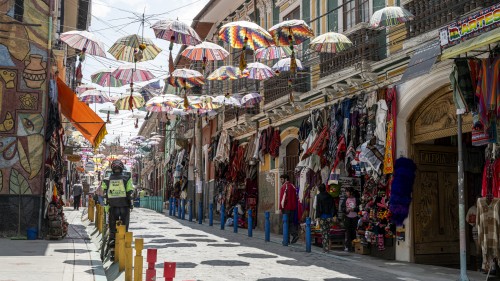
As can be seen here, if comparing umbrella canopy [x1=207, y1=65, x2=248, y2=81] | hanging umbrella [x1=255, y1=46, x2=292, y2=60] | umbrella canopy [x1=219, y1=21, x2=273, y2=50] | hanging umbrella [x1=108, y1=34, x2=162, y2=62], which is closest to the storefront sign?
umbrella canopy [x1=219, y1=21, x2=273, y2=50]

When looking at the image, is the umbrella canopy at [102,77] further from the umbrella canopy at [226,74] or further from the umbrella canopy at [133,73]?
the umbrella canopy at [226,74]

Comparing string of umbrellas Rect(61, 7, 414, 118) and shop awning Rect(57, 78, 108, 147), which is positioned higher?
string of umbrellas Rect(61, 7, 414, 118)

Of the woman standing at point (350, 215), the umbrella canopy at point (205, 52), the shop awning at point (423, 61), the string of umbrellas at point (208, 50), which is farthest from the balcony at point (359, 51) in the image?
the woman standing at point (350, 215)

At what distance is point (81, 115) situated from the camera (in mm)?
15633

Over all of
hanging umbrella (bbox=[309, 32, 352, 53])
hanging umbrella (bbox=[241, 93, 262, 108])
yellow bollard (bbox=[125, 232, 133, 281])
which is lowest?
yellow bollard (bbox=[125, 232, 133, 281])

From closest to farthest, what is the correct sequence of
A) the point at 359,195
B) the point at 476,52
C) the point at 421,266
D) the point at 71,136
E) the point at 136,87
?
the point at 476,52, the point at 421,266, the point at 359,195, the point at 136,87, the point at 71,136

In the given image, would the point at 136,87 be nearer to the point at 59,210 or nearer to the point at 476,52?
the point at 59,210

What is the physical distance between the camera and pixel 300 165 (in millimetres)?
16250

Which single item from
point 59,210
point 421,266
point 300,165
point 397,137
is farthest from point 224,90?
point 421,266

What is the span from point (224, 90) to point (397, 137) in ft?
45.1

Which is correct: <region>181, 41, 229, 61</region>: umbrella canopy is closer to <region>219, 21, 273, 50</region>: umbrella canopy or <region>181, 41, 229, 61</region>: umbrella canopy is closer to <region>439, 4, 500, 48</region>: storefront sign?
<region>219, 21, 273, 50</region>: umbrella canopy

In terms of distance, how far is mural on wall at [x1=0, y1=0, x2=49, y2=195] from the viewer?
47.2ft

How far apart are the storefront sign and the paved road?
13.5 ft

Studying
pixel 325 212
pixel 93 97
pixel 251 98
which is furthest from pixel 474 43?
pixel 93 97
